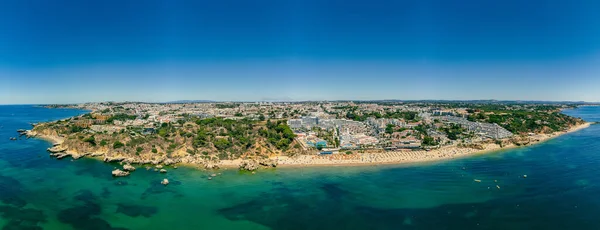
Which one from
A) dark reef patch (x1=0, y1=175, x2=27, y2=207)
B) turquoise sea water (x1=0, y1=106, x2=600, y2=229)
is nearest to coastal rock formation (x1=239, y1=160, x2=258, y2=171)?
turquoise sea water (x1=0, y1=106, x2=600, y2=229)

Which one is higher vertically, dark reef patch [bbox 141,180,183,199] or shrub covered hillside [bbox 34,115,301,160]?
shrub covered hillside [bbox 34,115,301,160]

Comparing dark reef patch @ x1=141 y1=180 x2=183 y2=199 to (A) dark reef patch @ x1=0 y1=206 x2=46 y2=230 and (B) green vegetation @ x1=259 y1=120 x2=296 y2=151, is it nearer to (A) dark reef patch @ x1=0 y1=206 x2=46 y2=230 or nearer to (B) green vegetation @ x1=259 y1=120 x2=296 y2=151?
(A) dark reef patch @ x1=0 y1=206 x2=46 y2=230

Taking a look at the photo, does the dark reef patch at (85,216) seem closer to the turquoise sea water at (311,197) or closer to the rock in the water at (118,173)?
the turquoise sea water at (311,197)

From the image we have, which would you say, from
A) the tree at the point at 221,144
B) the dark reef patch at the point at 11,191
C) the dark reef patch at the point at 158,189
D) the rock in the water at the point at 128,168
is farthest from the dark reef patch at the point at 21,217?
the tree at the point at 221,144

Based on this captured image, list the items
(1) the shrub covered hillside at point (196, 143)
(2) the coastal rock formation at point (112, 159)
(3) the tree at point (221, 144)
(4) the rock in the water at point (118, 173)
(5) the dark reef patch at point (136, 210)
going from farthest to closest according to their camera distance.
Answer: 1. (3) the tree at point (221, 144)
2. (1) the shrub covered hillside at point (196, 143)
3. (2) the coastal rock formation at point (112, 159)
4. (4) the rock in the water at point (118, 173)
5. (5) the dark reef patch at point (136, 210)

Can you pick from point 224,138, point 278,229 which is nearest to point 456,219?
point 278,229

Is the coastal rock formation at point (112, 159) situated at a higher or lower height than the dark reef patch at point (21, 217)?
higher

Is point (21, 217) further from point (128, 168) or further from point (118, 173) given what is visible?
point (128, 168)
